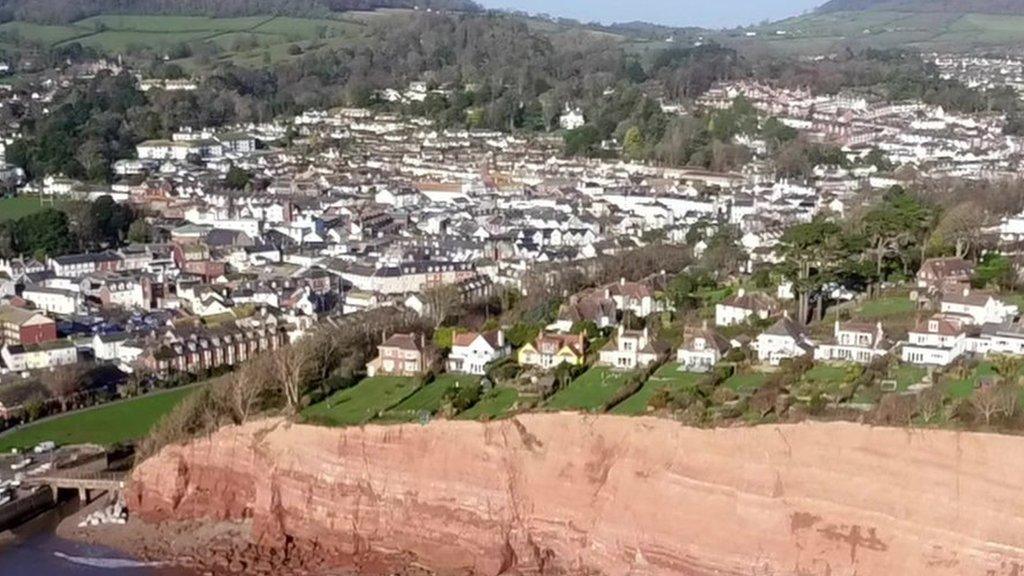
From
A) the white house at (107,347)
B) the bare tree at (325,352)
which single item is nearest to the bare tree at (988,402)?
the bare tree at (325,352)

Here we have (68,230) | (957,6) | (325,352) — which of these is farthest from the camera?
(957,6)

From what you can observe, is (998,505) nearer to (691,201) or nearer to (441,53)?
(691,201)

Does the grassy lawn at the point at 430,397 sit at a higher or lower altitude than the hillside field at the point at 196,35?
lower

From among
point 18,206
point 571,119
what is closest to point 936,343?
point 18,206

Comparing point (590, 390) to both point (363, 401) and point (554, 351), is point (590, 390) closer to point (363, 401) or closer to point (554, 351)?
point (554, 351)

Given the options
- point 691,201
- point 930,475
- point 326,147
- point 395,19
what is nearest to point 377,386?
point 930,475

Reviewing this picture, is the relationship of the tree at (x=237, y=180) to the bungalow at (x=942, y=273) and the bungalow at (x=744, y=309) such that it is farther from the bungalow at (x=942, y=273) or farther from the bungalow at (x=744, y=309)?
the bungalow at (x=942, y=273)
